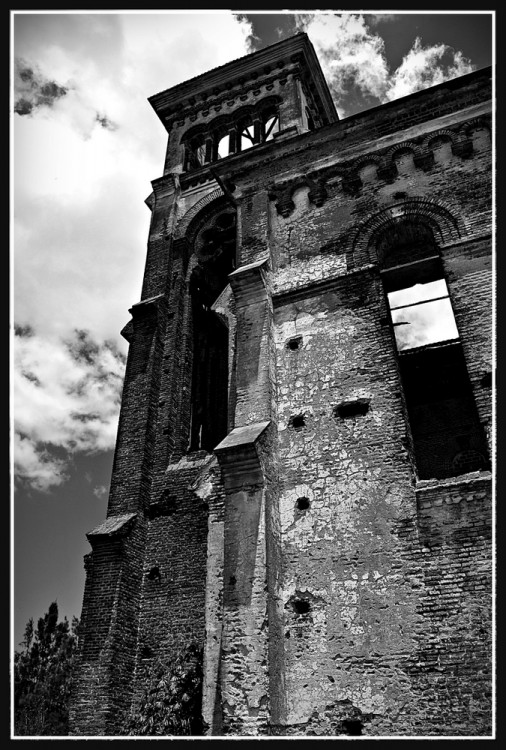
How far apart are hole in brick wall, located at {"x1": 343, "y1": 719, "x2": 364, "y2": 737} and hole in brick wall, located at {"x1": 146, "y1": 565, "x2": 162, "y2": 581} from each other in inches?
167

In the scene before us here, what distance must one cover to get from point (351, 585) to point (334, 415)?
2.59 m

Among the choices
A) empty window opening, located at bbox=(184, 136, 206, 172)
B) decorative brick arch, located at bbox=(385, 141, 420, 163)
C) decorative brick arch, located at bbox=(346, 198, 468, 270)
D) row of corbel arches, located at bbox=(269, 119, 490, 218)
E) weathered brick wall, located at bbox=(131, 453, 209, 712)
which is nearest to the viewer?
weathered brick wall, located at bbox=(131, 453, 209, 712)

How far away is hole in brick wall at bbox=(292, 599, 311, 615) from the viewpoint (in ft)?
26.5

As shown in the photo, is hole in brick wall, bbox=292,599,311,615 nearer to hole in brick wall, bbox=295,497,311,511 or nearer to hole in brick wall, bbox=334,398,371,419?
hole in brick wall, bbox=295,497,311,511

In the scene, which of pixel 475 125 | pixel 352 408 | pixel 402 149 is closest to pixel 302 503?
pixel 352 408

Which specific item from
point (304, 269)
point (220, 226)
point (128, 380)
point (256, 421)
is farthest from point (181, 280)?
point (256, 421)

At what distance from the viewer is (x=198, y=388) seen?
527 inches

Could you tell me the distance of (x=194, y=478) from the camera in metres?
11.2

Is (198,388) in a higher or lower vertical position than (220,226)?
lower

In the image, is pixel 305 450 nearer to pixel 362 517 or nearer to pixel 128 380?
pixel 362 517

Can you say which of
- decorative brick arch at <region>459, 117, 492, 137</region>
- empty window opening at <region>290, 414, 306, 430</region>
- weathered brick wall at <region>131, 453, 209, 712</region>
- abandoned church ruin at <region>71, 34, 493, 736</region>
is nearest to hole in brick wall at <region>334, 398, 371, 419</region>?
abandoned church ruin at <region>71, 34, 493, 736</region>

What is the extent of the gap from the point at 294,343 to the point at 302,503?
2.86 metres

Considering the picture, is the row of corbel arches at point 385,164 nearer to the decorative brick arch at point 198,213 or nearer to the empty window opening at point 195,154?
the decorative brick arch at point 198,213

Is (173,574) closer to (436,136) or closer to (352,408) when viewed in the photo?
(352,408)
